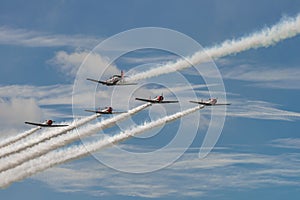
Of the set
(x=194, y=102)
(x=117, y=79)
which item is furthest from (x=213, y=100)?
(x=117, y=79)

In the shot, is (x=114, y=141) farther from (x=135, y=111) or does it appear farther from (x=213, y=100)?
(x=213, y=100)

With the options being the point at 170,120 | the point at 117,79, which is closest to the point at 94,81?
the point at 117,79

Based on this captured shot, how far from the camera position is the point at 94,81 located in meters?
193

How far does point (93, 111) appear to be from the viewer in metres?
199

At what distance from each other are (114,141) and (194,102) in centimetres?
2000

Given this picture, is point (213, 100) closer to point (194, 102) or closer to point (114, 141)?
point (194, 102)

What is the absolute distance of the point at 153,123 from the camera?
199750 mm

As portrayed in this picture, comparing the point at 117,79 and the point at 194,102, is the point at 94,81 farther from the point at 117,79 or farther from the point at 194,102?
the point at 194,102

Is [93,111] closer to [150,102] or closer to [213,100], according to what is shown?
[150,102]

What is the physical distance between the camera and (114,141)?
656ft

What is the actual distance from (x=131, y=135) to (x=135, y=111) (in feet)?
16.5

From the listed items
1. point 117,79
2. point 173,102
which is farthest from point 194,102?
point 117,79

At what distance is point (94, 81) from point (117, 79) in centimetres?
473

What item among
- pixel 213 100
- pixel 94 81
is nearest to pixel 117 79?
pixel 94 81
